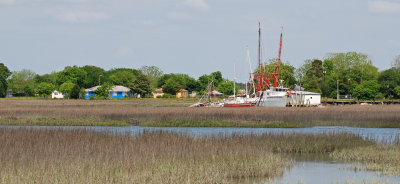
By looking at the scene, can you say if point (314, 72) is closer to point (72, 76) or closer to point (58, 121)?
point (72, 76)

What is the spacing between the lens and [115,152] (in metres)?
20.4

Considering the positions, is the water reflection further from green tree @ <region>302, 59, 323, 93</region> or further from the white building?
green tree @ <region>302, 59, 323, 93</region>

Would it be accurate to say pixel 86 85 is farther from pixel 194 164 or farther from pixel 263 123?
pixel 194 164

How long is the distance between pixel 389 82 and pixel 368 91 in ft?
25.9

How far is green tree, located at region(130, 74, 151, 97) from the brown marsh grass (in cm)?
11897

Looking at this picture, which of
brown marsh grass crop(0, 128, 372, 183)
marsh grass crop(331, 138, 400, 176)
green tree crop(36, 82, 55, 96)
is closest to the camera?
brown marsh grass crop(0, 128, 372, 183)

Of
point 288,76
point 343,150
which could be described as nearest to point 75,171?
point 343,150

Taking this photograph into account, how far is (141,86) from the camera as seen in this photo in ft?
481

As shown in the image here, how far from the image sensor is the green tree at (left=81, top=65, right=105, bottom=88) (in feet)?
598

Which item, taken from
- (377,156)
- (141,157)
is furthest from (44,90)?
(141,157)

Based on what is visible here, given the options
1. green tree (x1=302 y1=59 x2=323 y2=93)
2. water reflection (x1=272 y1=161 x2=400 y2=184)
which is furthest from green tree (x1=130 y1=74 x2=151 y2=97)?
water reflection (x1=272 y1=161 x2=400 y2=184)

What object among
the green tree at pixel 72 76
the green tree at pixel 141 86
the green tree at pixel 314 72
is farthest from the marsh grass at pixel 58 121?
the green tree at pixel 72 76

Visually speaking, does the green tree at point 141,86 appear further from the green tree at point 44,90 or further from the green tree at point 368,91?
the green tree at point 368,91

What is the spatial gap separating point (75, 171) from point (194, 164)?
167 inches
